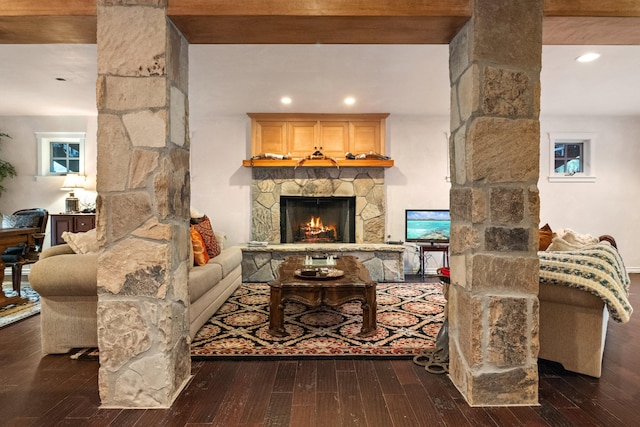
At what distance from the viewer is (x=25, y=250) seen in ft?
12.9

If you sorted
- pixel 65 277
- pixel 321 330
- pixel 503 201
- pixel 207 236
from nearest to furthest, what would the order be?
1. pixel 503 201
2. pixel 65 277
3. pixel 321 330
4. pixel 207 236

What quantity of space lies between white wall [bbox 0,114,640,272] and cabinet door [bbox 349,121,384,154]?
304 mm

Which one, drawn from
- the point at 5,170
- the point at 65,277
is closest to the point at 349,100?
the point at 65,277

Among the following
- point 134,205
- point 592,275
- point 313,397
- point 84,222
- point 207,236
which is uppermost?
point 134,205

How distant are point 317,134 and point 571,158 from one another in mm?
4142

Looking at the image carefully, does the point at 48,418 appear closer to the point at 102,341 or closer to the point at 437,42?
the point at 102,341

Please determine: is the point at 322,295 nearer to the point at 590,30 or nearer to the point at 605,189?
the point at 590,30

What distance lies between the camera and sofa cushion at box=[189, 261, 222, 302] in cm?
268

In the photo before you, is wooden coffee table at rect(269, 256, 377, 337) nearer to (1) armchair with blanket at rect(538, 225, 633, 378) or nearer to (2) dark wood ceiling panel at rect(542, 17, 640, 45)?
(1) armchair with blanket at rect(538, 225, 633, 378)

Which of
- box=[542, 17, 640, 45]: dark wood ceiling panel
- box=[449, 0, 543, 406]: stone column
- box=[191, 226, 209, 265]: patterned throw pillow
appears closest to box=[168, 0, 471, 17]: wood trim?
box=[449, 0, 543, 406]: stone column

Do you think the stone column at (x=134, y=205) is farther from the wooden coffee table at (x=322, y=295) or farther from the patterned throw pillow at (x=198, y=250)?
the patterned throw pillow at (x=198, y=250)

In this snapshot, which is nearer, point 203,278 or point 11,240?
point 203,278

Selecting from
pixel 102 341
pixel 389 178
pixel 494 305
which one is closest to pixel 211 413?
pixel 102 341

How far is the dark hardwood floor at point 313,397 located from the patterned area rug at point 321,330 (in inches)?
6.2
